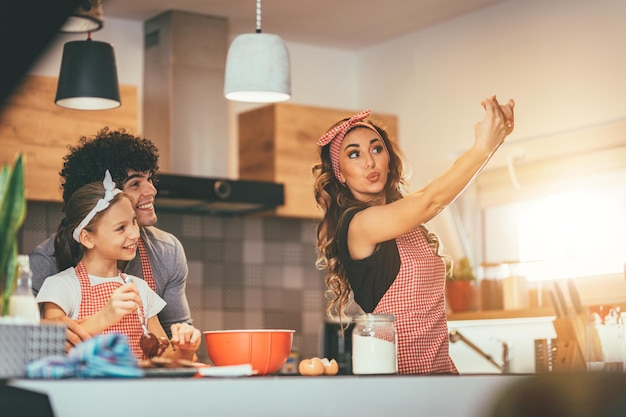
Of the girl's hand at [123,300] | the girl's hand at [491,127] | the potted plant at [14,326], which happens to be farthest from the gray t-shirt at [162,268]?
the potted plant at [14,326]

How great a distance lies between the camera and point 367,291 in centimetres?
267

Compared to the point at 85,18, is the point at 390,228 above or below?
below

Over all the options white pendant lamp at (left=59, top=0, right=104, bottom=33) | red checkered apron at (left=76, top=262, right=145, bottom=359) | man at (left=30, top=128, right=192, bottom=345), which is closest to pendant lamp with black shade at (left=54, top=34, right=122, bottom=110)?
white pendant lamp at (left=59, top=0, right=104, bottom=33)

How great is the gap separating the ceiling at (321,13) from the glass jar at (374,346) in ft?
9.74

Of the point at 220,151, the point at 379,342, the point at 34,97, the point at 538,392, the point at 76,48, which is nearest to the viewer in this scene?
the point at 538,392

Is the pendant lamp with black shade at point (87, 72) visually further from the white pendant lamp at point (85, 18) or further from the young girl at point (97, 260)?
the young girl at point (97, 260)

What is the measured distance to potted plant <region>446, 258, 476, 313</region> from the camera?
16.0 ft

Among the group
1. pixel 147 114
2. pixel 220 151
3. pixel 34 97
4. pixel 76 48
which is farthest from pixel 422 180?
pixel 76 48

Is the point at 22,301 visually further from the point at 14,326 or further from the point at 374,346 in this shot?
the point at 374,346

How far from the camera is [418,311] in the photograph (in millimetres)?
2592

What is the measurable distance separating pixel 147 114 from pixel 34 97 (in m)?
0.72

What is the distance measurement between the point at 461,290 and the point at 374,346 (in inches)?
110

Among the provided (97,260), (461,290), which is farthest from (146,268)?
(461,290)

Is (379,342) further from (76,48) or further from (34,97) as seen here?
(34,97)
